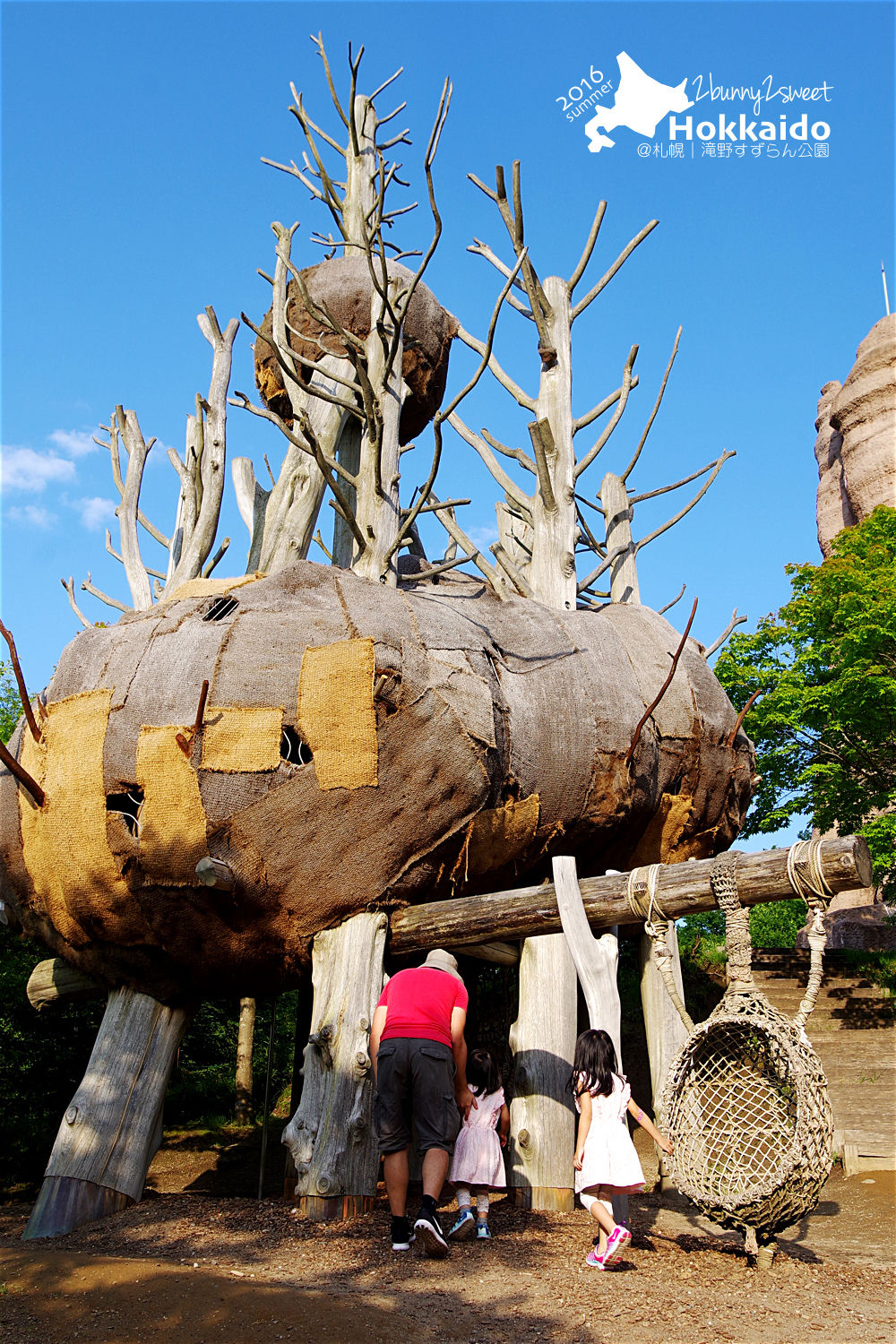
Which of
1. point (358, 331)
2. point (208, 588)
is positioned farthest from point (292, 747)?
point (358, 331)

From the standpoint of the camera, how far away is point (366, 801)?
6.49 meters

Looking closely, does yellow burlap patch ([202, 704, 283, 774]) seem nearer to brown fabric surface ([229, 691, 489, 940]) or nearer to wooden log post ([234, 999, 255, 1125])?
brown fabric surface ([229, 691, 489, 940])

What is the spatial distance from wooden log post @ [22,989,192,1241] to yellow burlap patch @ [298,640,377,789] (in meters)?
2.15

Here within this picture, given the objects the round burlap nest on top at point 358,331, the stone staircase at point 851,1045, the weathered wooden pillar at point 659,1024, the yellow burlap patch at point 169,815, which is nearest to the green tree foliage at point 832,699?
the stone staircase at point 851,1045

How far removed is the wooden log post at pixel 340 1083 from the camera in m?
5.86

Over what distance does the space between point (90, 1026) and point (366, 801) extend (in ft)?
20.1

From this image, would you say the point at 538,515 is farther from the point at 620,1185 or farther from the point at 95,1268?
the point at 95,1268

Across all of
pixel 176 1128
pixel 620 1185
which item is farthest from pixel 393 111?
pixel 176 1128

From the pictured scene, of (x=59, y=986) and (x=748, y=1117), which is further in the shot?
(x=59, y=986)

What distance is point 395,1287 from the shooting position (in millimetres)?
4414

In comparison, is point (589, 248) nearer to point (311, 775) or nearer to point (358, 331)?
point (358, 331)

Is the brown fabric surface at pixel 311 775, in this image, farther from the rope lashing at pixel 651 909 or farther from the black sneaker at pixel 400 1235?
the black sneaker at pixel 400 1235

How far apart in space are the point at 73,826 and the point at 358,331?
21.5ft

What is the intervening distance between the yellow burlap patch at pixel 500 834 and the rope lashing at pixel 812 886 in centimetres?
222
